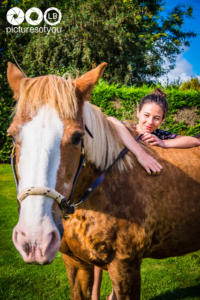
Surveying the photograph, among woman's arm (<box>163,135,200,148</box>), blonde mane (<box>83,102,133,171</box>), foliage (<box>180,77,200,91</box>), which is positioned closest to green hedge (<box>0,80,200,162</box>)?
foliage (<box>180,77,200,91</box>)

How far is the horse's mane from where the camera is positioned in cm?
145

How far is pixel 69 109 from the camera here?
1460 mm

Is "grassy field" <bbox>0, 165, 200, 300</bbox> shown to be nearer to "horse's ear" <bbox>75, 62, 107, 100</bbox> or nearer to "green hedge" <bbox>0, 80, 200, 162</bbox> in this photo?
"horse's ear" <bbox>75, 62, 107, 100</bbox>

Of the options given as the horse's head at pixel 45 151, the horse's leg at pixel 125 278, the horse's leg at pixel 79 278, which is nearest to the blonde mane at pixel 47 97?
the horse's head at pixel 45 151

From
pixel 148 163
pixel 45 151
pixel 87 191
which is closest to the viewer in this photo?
pixel 45 151

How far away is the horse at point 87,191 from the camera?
126cm

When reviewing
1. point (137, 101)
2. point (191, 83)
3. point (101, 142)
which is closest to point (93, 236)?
point (101, 142)

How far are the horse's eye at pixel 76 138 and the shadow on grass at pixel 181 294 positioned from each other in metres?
2.86

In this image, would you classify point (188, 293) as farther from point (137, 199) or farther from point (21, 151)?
point (21, 151)

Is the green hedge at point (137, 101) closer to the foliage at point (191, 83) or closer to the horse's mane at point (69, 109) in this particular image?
the foliage at point (191, 83)

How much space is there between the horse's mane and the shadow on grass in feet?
7.82

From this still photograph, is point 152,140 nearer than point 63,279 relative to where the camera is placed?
Yes

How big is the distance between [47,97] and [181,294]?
11.1 feet

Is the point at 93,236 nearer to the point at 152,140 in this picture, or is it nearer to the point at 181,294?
the point at 152,140
